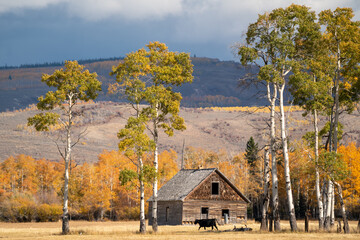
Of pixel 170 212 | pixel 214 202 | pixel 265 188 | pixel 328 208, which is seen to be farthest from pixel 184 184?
pixel 328 208

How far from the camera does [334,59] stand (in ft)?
116

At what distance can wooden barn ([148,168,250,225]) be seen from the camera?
58.2m

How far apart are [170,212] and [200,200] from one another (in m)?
3.93

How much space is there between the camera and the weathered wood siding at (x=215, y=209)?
190 feet

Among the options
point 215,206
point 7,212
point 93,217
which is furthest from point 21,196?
point 215,206

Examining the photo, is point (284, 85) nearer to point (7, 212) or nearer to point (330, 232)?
point (330, 232)

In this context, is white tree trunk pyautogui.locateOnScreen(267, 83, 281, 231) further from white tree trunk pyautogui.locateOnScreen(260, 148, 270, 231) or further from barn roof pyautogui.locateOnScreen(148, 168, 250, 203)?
barn roof pyautogui.locateOnScreen(148, 168, 250, 203)

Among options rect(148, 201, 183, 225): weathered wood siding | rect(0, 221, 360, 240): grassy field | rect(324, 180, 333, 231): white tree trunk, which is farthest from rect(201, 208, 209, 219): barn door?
rect(324, 180, 333, 231): white tree trunk

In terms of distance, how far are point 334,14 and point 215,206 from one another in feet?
104

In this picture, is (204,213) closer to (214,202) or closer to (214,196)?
(214,202)

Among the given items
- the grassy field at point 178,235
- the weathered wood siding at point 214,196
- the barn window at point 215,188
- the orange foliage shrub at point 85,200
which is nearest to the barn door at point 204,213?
the weathered wood siding at point 214,196

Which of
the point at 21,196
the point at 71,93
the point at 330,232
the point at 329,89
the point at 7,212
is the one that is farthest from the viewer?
the point at 21,196

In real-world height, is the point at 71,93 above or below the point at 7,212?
above

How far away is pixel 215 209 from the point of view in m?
60.3
